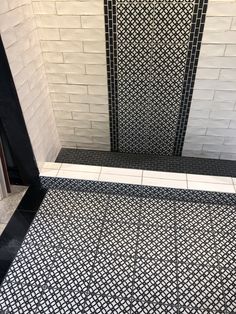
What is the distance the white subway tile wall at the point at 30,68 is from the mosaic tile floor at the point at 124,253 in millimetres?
362

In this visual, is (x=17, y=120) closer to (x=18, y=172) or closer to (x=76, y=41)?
(x=18, y=172)

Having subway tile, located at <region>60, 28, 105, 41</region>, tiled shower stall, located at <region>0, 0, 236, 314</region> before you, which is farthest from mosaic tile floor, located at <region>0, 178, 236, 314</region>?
subway tile, located at <region>60, 28, 105, 41</region>

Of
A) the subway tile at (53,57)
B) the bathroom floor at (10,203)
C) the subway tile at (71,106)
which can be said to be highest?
the subway tile at (53,57)

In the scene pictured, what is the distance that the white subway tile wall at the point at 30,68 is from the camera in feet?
5.16

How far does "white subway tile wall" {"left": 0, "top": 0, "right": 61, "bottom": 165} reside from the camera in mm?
1573

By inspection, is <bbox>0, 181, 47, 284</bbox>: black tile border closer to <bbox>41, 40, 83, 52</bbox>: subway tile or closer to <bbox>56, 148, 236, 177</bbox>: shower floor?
<bbox>56, 148, 236, 177</bbox>: shower floor

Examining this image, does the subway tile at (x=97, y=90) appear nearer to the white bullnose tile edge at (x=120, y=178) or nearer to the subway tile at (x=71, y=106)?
the subway tile at (x=71, y=106)

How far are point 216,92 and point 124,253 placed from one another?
1.32m

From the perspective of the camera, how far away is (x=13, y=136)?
6.12 feet

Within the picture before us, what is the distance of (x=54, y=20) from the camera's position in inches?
74.2

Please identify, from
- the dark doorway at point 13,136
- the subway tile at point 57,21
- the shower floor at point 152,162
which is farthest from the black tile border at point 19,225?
the subway tile at point 57,21

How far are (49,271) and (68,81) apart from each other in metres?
1.36

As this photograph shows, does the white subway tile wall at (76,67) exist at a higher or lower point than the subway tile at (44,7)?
lower

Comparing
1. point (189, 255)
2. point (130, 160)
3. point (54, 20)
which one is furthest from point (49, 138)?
point (189, 255)
